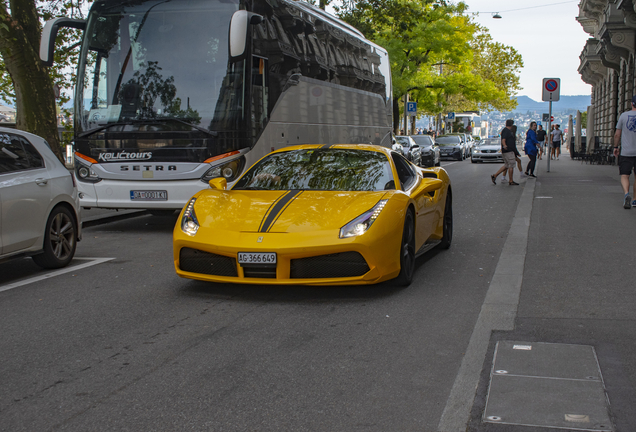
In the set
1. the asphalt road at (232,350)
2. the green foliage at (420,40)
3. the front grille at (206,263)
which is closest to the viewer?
the asphalt road at (232,350)

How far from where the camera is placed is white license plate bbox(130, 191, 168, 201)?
10594mm

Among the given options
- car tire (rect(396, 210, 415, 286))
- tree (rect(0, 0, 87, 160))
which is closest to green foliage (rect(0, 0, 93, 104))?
tree (rect(0, 0, 87, 160))

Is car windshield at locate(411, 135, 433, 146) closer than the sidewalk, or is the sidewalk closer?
the sidewalk

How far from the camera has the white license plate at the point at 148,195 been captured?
10.6 metres

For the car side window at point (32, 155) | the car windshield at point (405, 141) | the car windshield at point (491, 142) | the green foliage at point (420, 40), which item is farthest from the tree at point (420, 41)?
the car side window at point (32, 155)

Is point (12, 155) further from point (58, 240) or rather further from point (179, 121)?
point (179, 121)

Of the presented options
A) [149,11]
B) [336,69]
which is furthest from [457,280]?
[336,69]

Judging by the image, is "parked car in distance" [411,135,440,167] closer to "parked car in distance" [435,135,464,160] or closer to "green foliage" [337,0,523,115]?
"green foliage" [337,0,523,115]

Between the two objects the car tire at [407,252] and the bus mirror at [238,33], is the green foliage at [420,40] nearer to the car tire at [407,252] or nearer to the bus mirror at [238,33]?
the bus mirror at [238,33]

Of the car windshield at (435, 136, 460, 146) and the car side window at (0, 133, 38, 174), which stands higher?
the car side window at (0, 133, 38, 174)

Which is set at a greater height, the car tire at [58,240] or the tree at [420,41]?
the tree at [420,41]

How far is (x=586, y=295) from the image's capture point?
6086 millimetres

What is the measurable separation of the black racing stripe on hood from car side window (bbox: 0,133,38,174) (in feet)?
8.76

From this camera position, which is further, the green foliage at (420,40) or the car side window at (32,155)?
the green foliage at (420,40)
